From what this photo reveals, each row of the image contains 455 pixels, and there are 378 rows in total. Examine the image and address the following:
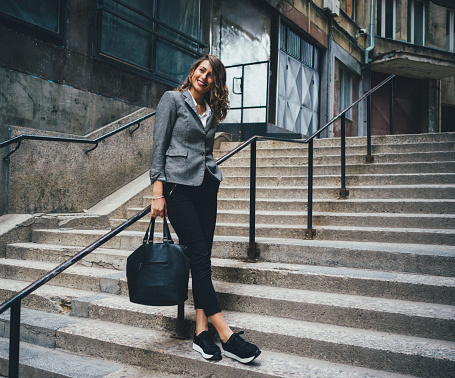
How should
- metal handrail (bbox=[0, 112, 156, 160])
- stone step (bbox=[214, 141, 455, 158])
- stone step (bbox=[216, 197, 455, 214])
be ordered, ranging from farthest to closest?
stone step (bbox=[214, 141, 455, 158]) → metal handrail (bbox=[0, 112, 156, 160]) → stone step (bbox=[216, 197, 455, 214])

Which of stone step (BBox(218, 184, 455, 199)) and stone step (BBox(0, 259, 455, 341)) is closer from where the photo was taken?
stone step (BBox(0, 259, 455, 341))

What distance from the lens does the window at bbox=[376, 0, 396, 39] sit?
50.2ft

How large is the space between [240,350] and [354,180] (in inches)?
131

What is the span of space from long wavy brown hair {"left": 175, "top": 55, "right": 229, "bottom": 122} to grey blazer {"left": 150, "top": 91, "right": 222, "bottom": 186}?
135 millimetres

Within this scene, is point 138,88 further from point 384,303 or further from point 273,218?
point 384,303

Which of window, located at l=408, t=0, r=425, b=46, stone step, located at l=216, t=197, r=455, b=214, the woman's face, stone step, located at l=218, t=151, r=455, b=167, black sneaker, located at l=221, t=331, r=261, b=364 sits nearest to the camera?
black sneaker, located at l=221, t=331, r=261, b=364

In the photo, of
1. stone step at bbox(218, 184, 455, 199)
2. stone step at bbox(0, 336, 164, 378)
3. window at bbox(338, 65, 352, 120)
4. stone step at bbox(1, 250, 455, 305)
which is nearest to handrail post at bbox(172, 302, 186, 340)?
stone step at bbox(0, 336, 164, 378)

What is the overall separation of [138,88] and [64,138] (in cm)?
225

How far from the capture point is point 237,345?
258 cm

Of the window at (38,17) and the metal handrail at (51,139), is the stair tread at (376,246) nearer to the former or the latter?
the metal handrail at (51,139)

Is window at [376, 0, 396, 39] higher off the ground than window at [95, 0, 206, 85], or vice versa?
window at [376, 0, 396, 39]

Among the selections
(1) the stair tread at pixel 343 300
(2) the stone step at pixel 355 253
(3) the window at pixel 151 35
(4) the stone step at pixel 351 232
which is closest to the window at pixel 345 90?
(3) the window at pixel 151 35

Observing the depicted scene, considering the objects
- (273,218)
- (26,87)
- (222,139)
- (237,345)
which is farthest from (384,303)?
(222,139)

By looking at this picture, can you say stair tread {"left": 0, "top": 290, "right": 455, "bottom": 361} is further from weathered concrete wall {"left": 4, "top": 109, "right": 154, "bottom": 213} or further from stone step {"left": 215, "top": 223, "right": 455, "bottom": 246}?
weathered concrete wall {"left": 4, "top": 109, "right": 154, "bottom": 213}
